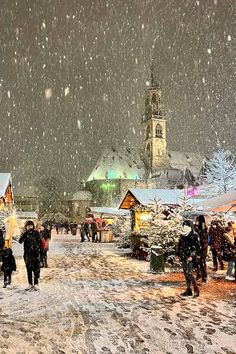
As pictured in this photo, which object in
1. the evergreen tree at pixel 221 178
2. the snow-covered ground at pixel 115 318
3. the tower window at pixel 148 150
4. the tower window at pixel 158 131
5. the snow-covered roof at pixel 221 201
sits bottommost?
the snow-covered ground at pixel 115 318

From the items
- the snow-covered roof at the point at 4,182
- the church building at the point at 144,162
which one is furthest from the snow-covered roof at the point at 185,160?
the snow-covered roof at the point at 4,182

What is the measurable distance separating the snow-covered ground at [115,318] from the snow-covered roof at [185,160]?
85.3m

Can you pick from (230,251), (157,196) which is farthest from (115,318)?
(157,196)

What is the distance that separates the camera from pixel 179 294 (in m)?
9.72

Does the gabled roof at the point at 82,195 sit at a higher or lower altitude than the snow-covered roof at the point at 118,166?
lower

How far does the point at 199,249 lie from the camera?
34.7ft

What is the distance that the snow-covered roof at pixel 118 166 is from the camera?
300ft

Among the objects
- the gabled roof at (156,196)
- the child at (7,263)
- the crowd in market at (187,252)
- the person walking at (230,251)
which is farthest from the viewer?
the gabled roof at (156,196)

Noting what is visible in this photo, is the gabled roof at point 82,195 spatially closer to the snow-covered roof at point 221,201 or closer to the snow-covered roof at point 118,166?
the snow-covered roof at point 118,166

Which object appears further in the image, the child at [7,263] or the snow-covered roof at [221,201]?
the snow-covered roof at [221,201]

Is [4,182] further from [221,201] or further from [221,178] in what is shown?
[221,178]

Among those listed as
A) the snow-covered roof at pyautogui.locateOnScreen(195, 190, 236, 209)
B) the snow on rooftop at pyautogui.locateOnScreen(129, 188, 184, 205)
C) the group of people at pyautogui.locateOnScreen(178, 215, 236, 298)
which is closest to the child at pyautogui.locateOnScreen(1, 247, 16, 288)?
the group of people at pyautogui.locateOnScreen(178, 215, 236, 298)

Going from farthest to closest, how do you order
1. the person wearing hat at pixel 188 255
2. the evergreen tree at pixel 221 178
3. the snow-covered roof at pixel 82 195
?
the snow-covered roof at pixel 82 195, the evergreen tree at pixel 221 178, the person wearing hat at pixel 188 255

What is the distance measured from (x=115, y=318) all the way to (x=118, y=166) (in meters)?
84.5
